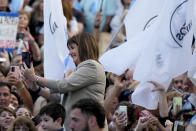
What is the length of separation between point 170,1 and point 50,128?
2.06m

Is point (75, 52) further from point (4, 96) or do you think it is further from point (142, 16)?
point (4, 96)

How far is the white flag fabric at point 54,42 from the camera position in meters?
9.11

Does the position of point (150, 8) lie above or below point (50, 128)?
above

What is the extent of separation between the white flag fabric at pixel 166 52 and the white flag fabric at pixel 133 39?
1.70 ft

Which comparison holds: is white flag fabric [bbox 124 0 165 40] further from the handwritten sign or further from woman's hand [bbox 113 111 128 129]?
the handwritten sign

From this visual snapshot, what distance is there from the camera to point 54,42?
9.39m

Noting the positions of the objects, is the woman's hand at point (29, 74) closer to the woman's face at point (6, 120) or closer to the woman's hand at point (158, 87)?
the woman's hand at point (158, 87)

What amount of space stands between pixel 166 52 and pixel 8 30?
13.3 ft

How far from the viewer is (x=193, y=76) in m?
8.27

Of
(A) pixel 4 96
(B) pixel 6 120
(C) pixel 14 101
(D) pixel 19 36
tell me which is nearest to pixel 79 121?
(B) pixel 6 120

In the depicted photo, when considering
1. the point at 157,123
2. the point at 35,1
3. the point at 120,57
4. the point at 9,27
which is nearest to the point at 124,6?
the point at 35,1

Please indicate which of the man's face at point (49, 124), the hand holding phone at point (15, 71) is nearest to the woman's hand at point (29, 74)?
the man's face at point (49, 124)

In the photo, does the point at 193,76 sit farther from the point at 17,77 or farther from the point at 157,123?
the point at 17,77

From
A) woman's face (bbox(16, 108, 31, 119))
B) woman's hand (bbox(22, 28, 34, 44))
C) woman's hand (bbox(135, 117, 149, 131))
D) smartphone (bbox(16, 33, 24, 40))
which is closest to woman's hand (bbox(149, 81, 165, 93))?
woman's hand (bbox(135, 117, 149, 131))
